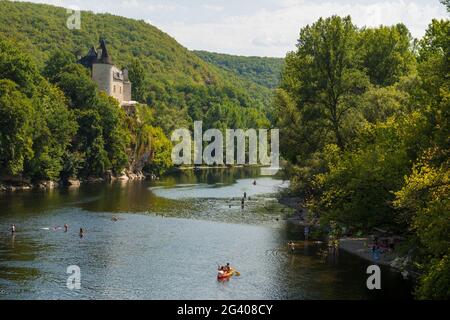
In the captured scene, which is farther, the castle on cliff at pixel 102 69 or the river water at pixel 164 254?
the castle on cliff at pixel 102 69

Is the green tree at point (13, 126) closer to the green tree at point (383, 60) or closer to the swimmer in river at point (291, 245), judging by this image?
the green tree at point (383, 60)

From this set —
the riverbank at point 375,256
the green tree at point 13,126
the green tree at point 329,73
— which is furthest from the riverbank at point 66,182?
the riverbank at point 375,256

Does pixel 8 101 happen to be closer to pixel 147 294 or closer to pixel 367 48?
pixel 367 48

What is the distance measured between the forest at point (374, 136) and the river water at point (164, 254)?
454 centimetres

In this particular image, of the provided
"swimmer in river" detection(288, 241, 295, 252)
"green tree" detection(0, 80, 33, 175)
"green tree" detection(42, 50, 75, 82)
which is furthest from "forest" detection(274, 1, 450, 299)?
"green tree" detection(42, 50, 75, 82)

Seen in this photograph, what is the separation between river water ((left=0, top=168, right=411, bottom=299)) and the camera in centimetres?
4419

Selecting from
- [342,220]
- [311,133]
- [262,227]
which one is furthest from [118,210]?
[342,220]

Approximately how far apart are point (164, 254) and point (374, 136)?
20.8 metres

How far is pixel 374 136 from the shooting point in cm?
5834

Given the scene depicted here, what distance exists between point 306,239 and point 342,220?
43.6 ft

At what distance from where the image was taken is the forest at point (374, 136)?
1341 inches

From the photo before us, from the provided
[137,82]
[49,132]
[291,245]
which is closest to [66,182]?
[49,132]

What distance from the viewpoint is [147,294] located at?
4303 centimetres

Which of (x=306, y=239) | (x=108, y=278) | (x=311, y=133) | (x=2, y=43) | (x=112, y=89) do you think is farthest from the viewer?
(x=112, y=89)
